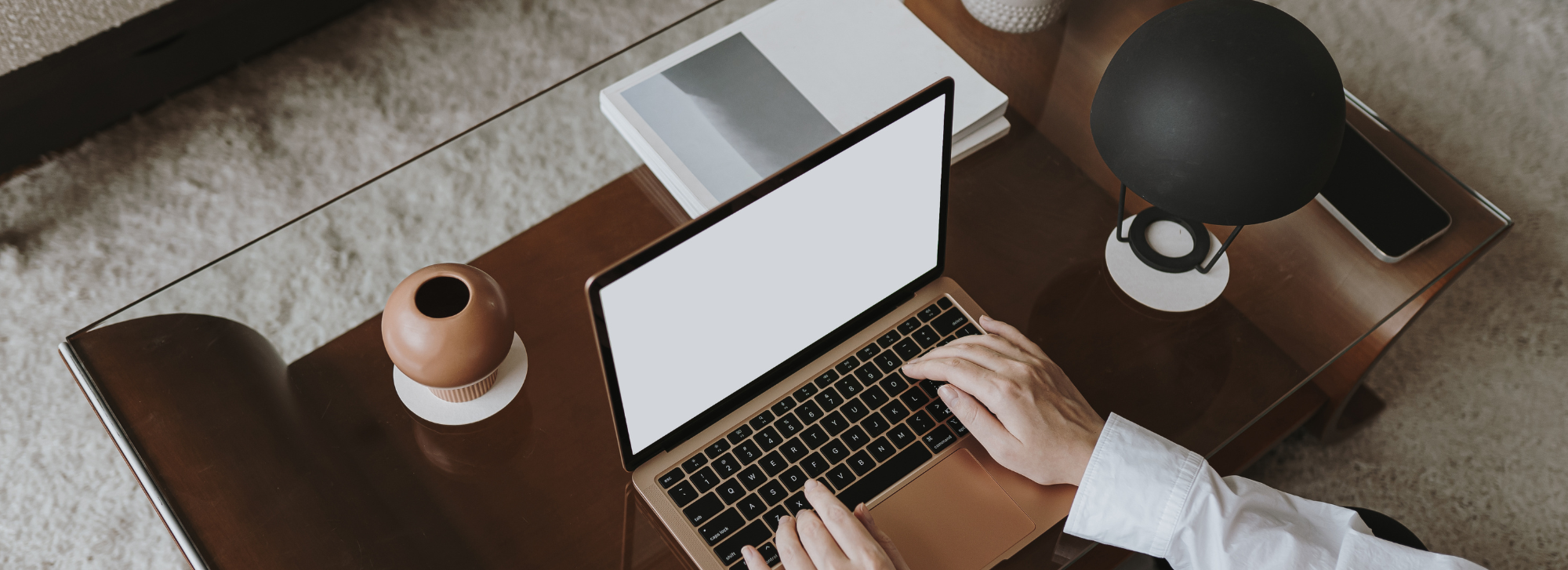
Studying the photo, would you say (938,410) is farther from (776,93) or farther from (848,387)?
(776,93)

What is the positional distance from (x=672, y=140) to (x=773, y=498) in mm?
422

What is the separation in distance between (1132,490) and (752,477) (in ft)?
1.05

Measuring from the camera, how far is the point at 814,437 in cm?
88

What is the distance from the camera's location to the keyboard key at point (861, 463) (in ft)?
2.85

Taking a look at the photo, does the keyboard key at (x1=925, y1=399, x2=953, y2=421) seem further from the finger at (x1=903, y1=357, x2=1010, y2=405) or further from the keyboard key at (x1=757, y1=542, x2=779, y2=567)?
the keyboard key at (x1=757, y1=542, x2=779, y2=567)

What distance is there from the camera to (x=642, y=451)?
849mm

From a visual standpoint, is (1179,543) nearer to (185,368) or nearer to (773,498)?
(773,498)

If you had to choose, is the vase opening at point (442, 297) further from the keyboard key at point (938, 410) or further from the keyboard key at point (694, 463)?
the keyboard key at point (938, 410)

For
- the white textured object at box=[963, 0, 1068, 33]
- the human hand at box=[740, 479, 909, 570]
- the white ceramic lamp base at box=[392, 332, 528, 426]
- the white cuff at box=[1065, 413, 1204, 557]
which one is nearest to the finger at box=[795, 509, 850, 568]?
the human hand at box=[740, 479, 909, 570]

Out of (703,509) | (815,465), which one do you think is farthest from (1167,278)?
A: (703,509)

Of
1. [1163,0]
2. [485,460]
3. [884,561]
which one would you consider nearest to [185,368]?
[485,460]

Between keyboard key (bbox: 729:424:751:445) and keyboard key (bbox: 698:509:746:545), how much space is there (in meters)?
0.06

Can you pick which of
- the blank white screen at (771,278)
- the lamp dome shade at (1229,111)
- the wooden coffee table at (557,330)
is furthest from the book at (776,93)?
the lamp dome shade at (1229,111)

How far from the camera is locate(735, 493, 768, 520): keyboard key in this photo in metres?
0.84
